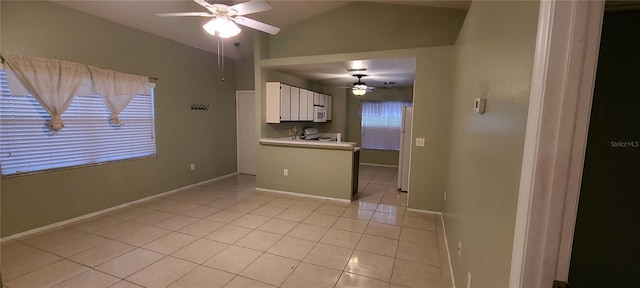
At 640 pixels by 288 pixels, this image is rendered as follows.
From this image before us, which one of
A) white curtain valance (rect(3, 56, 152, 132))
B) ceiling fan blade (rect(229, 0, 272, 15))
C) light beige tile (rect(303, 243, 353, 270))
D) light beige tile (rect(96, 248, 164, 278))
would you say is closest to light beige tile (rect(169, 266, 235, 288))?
light beige tile (rect(96, 248, 164, 278))

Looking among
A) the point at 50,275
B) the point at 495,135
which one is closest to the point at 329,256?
the point at 495,135

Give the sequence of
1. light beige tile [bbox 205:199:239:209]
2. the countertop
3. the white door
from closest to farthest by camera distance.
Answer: light beige tile [bbox 205:199:239:209] → the countertop → the white door

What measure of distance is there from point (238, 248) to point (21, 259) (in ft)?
6.59

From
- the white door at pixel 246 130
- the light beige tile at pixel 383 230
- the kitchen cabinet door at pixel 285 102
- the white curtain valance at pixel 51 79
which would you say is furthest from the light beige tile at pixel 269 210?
the white curtain valance at pixel 51 79

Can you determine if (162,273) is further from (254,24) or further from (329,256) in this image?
(254,24)

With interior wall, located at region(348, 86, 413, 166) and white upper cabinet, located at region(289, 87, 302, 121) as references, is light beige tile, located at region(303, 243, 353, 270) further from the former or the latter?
interior wall, located at region(348, 86, 413, 166)

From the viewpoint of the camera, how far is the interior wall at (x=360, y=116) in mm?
7125

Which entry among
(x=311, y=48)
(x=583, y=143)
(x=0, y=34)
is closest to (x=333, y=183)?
(x=311, y=48)

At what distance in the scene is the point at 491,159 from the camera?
1310 mm

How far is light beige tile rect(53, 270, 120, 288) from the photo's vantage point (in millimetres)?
2127

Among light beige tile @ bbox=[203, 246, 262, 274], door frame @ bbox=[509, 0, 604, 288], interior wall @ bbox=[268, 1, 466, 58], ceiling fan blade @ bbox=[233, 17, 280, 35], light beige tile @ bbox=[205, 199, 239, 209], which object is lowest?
light beige tile @ bbox=[203, 246, 262, 274]

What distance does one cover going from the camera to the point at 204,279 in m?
2.23

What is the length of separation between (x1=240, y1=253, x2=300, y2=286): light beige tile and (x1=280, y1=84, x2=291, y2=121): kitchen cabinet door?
9.27 ft

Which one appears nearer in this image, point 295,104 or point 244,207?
point 244,207
